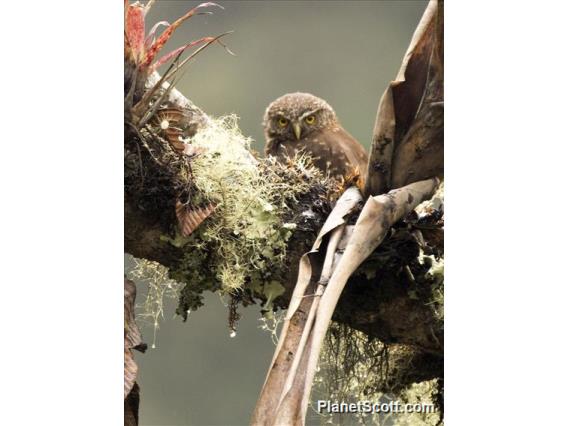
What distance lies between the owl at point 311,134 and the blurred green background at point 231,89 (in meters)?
0.46

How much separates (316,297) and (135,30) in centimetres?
69

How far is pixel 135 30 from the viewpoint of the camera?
1.62 metres

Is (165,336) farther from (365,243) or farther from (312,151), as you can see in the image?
(312,151)

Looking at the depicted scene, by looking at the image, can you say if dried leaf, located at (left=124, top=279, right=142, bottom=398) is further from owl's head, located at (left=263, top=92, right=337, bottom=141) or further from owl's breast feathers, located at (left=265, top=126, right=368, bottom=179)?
owl's head, located at (left=263, top=92, right=337, bottom=141)

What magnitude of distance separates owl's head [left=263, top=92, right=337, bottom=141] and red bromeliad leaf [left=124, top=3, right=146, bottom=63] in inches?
38.5

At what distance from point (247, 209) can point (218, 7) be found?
0.48m

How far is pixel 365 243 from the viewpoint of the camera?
1574mm

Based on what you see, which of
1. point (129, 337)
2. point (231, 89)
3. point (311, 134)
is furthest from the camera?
point (311, 134)

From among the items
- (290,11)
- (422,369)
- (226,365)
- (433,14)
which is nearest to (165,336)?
Answer: (226,365)

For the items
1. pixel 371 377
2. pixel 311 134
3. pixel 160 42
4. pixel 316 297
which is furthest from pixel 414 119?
pixel 311 134

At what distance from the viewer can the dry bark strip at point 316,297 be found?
137 centimetres

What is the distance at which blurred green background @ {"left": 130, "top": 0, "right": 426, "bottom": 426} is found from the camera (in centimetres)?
178

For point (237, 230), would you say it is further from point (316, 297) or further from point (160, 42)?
point (160, 42)
